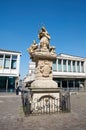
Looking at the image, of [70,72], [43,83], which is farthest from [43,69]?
[70,72]

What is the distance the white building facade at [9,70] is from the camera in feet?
86.0

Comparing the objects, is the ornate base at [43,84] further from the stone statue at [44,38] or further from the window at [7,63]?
the window at [7,63]

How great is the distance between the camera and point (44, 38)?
337 inches

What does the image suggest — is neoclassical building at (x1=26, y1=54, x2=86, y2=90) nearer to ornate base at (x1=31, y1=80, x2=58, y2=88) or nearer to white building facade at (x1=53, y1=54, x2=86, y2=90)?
white building facade at (x1=53, y1=54, x2=86, y2=90)

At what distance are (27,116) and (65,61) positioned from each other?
1042 inches

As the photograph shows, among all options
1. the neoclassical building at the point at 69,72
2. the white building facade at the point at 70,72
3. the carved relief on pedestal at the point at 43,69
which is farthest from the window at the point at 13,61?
the carved relief on pedestal at the point at 43,69

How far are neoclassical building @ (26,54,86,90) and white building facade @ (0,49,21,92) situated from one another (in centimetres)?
494

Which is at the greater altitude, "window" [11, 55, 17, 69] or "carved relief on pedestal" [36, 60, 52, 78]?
"window" [11, 55, 17, 69]

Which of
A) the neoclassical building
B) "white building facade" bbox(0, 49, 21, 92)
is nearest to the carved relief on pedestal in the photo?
"white building facade" bbox(0, 49, 21, 92)

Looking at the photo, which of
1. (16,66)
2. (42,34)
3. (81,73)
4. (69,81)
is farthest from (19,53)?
(42,34)

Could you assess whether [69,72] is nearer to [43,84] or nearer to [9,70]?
[9,70]

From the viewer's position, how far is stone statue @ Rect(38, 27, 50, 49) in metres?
8.38

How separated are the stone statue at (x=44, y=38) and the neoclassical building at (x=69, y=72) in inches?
813

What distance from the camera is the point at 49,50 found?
27.9 feet
